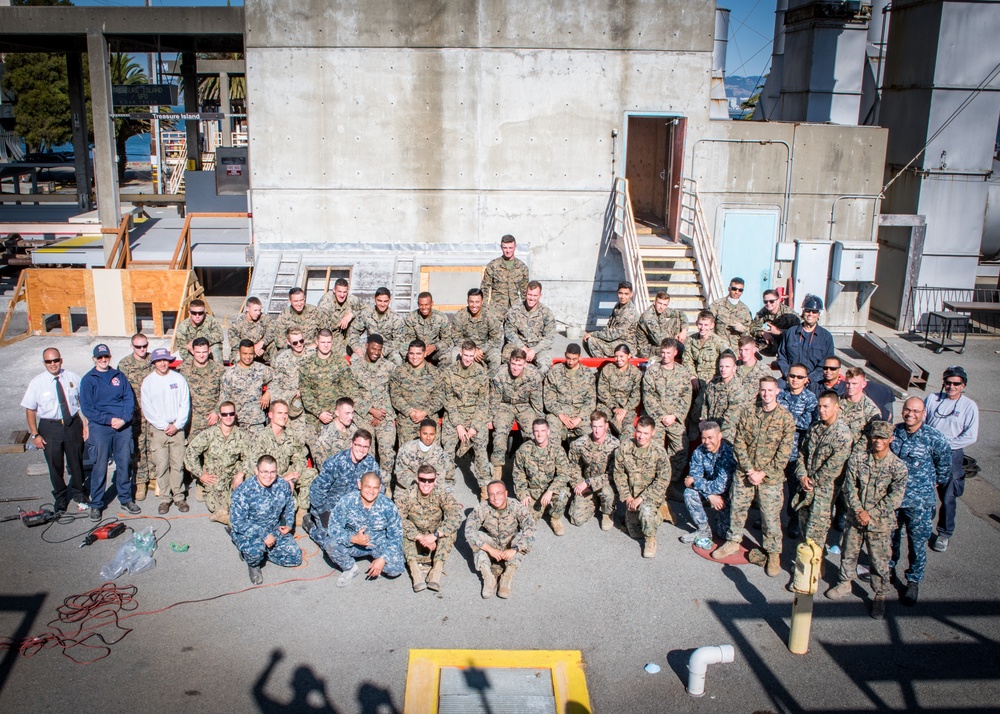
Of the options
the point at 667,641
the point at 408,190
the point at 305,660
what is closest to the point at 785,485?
the point at 667,641

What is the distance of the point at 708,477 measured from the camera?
358 inches

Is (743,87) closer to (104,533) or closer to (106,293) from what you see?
(106,293)

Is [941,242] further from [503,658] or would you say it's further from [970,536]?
[503,658]

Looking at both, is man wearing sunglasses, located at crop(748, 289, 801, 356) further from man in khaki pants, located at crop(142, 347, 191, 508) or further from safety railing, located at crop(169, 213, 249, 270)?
safety railing, located at crop(169, 213, 249, 270)

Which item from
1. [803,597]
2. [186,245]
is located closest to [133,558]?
[803,597]

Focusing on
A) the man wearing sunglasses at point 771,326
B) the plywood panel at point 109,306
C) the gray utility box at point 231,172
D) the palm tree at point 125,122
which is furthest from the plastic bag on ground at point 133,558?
the palm tree at point 125,122

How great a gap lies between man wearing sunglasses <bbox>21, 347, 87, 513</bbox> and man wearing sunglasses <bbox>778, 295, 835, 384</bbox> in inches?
324

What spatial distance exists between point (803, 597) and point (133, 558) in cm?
610

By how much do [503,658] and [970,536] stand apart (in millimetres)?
5535

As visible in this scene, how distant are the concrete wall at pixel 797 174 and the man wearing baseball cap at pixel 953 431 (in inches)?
312

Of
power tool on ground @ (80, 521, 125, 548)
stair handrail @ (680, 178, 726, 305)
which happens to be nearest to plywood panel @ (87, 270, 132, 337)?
power tool on ground @ (80, 521, 125, 548)

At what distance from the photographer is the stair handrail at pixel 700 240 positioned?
1427 cm

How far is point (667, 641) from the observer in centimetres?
734

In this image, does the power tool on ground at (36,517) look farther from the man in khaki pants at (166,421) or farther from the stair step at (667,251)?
the stair step at (667,251)
